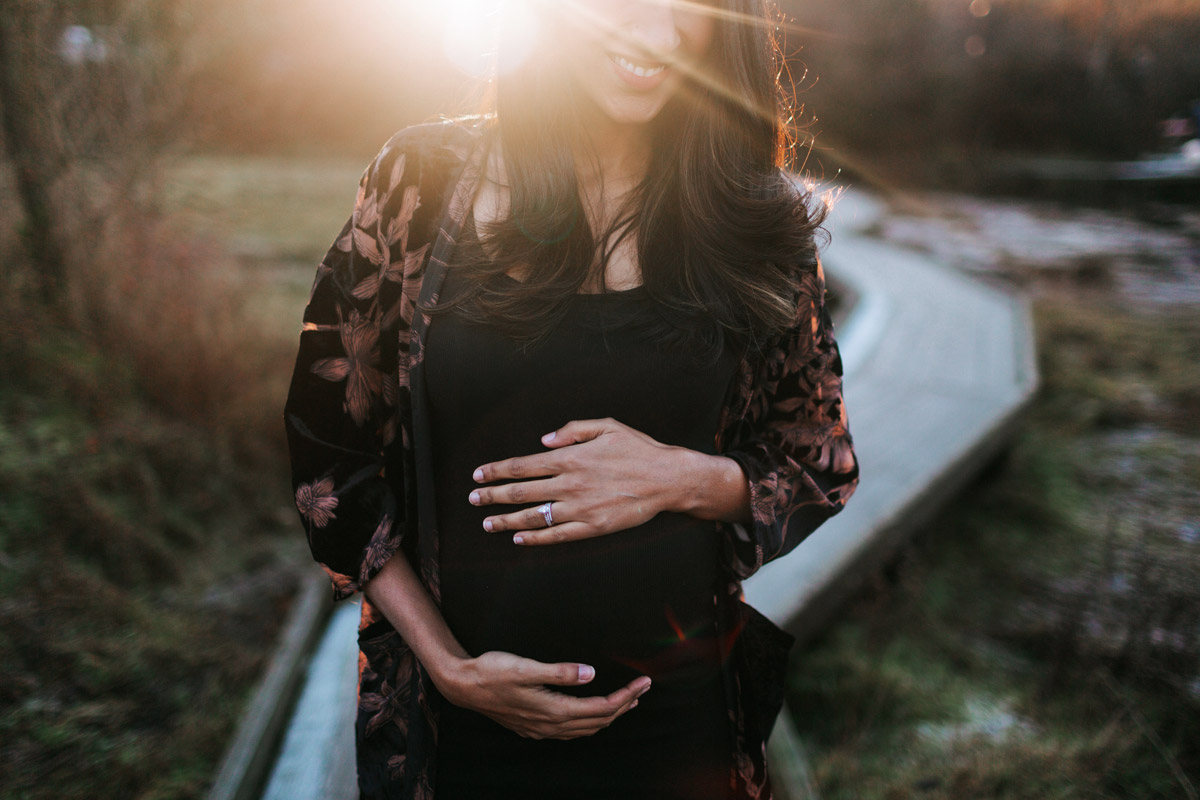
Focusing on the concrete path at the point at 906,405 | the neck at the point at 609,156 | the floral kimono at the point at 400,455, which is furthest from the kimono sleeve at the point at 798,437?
the concrete path at the point at 906,405

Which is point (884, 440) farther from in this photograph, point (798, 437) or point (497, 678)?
point (497, 678)

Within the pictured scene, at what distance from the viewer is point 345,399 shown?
1.08 meters

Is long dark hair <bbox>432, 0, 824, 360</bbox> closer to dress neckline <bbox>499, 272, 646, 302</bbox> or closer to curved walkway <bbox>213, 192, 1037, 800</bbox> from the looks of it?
dress neckline <bbox>499, 272, 646, 302</bbox>

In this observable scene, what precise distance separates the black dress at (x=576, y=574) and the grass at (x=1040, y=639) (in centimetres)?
137

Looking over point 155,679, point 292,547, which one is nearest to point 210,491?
point 292,547

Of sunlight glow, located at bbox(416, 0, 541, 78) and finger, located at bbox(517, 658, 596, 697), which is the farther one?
sunlight glow, located at bbox(416, 0, 541, 78)

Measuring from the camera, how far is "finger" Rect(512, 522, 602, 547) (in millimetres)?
Answer: 1063

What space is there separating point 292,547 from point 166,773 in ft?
4.93

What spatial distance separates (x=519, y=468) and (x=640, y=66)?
694mm

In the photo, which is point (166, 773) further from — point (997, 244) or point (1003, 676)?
point (997, 244)

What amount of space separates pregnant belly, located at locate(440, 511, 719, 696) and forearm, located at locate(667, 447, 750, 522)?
0.05 m

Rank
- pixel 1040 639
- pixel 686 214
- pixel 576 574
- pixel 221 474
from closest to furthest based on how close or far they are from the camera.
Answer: pixel 576 574
pixel 686 214
pixel 1040 639
pixel 221 474

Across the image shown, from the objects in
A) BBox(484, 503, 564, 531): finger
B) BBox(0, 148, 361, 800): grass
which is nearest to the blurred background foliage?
BBox(0, 148, 361, 800): grass

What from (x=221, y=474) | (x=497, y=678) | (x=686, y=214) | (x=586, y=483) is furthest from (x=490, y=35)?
(x=221, y=474)
